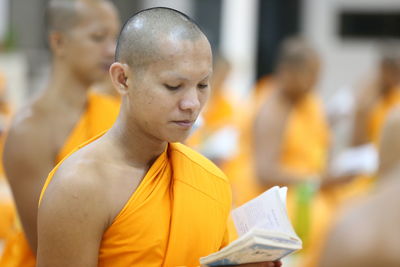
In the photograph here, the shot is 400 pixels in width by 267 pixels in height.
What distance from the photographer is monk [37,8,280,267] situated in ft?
6.49

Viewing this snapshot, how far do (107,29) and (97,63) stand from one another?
13cm

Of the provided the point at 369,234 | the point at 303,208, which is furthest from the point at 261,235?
the point at 303,208

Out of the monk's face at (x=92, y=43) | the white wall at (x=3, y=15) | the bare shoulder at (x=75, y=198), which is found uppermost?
the white wall at (x=3, y=15)

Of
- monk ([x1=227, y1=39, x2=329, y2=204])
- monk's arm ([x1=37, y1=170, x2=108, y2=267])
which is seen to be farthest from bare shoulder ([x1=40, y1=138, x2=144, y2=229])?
monk ([x1=227, y1=39, x2=329, y2=204])

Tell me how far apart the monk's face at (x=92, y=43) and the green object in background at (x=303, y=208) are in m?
2.33

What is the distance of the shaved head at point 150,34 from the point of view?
201cm

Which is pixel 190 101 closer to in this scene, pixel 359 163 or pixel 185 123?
pixel 185 123

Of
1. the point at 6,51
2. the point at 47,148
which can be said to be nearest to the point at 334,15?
the point at 6,51

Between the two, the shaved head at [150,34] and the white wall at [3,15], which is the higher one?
the white wall at [3,15]

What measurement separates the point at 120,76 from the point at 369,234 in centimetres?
103

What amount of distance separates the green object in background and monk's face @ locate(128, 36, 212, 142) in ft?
9.75

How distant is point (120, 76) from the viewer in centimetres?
207

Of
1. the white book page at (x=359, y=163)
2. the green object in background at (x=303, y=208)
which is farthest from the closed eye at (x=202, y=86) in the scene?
the white book page at (x=359, y=163)

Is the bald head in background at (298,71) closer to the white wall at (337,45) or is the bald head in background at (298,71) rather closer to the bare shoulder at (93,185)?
the bare shoulder at (93,185)
